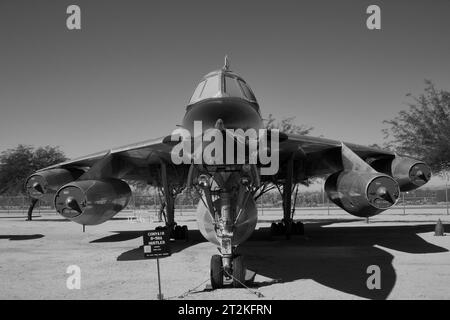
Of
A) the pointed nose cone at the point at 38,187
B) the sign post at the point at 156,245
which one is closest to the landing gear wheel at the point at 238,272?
the sign post at the point at 156,245

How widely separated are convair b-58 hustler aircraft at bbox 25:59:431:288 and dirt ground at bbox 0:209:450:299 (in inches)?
40.9

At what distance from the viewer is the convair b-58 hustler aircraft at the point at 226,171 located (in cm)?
675

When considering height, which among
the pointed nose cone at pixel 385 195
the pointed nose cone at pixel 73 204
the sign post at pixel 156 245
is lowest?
the sign post at pixel 156 245

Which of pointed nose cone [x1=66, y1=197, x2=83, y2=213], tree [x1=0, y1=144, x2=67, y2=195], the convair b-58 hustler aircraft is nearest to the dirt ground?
the convair b-58 hustler aircraft

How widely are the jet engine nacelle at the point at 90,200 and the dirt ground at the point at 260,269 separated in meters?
1.44

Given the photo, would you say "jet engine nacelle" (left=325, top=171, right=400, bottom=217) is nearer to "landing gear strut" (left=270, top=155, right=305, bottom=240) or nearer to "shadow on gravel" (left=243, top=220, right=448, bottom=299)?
"shadow on gravel" (left=243, top=220, right=448, bottom=299)

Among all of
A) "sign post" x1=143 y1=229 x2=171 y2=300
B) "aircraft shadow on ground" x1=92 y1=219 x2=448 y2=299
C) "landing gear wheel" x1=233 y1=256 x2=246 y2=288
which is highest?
"sign post" x1=143 y1=229 x2=171 y2=300

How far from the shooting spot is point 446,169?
18.2 metres

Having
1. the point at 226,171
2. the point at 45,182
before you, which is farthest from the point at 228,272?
the point at 45,182

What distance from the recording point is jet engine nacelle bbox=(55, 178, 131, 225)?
7703 mm

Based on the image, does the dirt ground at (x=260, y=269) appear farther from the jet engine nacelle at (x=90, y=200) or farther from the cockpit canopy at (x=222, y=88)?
the cockpit canopy at (x=222, y=88)

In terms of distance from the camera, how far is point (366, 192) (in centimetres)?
686
